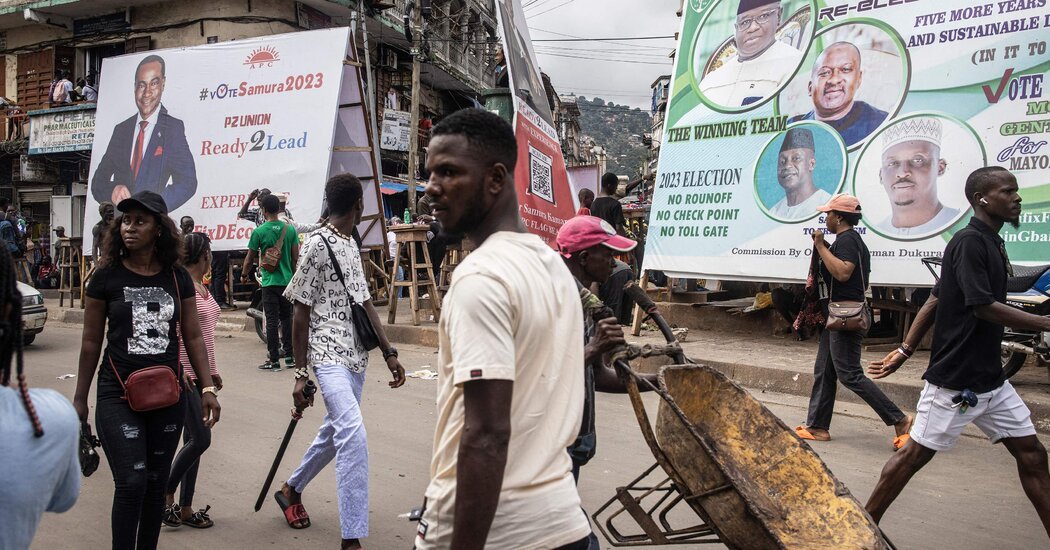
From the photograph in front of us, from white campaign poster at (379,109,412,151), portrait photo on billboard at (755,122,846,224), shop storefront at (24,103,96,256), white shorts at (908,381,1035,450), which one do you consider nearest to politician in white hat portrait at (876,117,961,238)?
portrait photo on billboard at (755,122,846,224)

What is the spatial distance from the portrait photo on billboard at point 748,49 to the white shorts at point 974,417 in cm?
588

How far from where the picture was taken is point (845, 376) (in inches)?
226

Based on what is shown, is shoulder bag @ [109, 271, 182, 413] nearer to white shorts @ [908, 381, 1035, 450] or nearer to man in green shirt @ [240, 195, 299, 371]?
white shorts @ [908, 381, 1035, 450]

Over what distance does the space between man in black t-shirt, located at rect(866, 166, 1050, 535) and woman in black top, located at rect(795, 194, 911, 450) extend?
1872mm

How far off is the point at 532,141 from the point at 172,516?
185 inches

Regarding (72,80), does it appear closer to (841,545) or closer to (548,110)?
(548,110)

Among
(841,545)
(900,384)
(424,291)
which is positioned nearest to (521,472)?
(841,545)

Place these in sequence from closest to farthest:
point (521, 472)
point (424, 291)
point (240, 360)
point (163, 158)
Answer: point (521, 472) → point (240, 360) → point (424, 291) → point (163, 158)

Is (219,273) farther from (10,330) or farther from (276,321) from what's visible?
(10,330)

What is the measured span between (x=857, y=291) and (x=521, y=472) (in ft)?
15.4

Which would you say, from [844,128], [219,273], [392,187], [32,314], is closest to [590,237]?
[844,128]

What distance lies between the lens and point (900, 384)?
23.2 feet

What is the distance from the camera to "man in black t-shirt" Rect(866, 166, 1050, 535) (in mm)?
3730

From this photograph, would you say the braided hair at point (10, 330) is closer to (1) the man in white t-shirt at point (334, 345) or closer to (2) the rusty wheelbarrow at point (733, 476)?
(2) the rusty wheelbarrow at point (733, 476)
